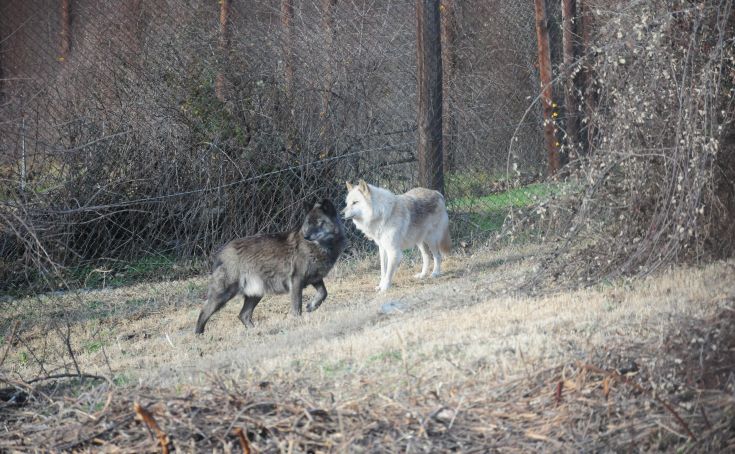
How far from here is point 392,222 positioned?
1070 centimetres

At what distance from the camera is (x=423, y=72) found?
12.3m

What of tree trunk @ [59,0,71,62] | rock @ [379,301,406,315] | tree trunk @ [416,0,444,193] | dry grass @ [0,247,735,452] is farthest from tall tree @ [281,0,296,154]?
dry grass @ [0,247,735,452]

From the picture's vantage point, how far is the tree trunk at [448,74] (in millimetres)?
13273

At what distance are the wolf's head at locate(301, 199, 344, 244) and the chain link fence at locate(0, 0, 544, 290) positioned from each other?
2604 mm

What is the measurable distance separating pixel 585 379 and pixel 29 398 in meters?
3.50

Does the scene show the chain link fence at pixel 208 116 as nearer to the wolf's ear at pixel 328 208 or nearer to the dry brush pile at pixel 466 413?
the wolf's ear at pixel 328 208

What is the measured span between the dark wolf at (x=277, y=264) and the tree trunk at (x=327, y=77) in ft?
9.90

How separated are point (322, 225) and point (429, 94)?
139 inches

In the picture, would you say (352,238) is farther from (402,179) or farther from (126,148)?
(126,148)

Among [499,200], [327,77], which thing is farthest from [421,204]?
[499,200]

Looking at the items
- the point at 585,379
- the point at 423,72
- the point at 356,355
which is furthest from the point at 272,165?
the point at 585,379

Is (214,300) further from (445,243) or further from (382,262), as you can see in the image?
(445,243)

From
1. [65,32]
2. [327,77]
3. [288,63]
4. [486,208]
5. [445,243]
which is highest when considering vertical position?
[65,32]

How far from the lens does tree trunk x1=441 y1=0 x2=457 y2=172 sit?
1327 centimetres
